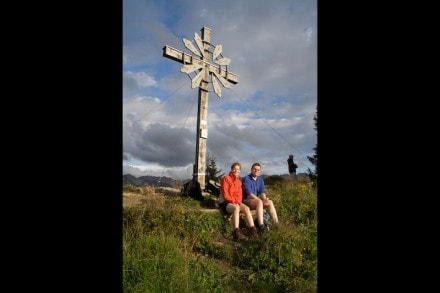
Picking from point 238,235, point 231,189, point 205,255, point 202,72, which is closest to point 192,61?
point 202,72

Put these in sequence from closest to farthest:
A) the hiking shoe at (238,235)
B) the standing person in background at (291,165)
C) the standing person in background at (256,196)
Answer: the hiking shoe at (238,235)
the standing person in background at (256,196)
the standing person in background at (291,165)

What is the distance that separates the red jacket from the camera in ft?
21.0

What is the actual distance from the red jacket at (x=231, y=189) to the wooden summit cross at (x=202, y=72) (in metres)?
2.11

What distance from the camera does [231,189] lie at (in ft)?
21.1

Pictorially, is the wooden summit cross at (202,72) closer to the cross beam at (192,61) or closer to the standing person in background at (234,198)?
the cross beam at (192,61)

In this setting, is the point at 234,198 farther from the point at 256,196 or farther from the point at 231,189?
the point at 256,196

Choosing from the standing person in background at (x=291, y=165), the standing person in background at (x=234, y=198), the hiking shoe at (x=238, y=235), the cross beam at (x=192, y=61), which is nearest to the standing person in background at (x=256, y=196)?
the standing person in background at (x=234, y=198)

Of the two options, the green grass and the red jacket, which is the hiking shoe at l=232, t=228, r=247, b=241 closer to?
the green grass

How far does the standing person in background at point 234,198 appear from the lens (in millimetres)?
6129

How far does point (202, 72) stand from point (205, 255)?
489 centimetres

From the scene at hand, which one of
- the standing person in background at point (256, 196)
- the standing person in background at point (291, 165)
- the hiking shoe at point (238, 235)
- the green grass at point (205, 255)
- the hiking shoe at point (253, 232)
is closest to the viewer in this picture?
the green grass at point (205, 255)
